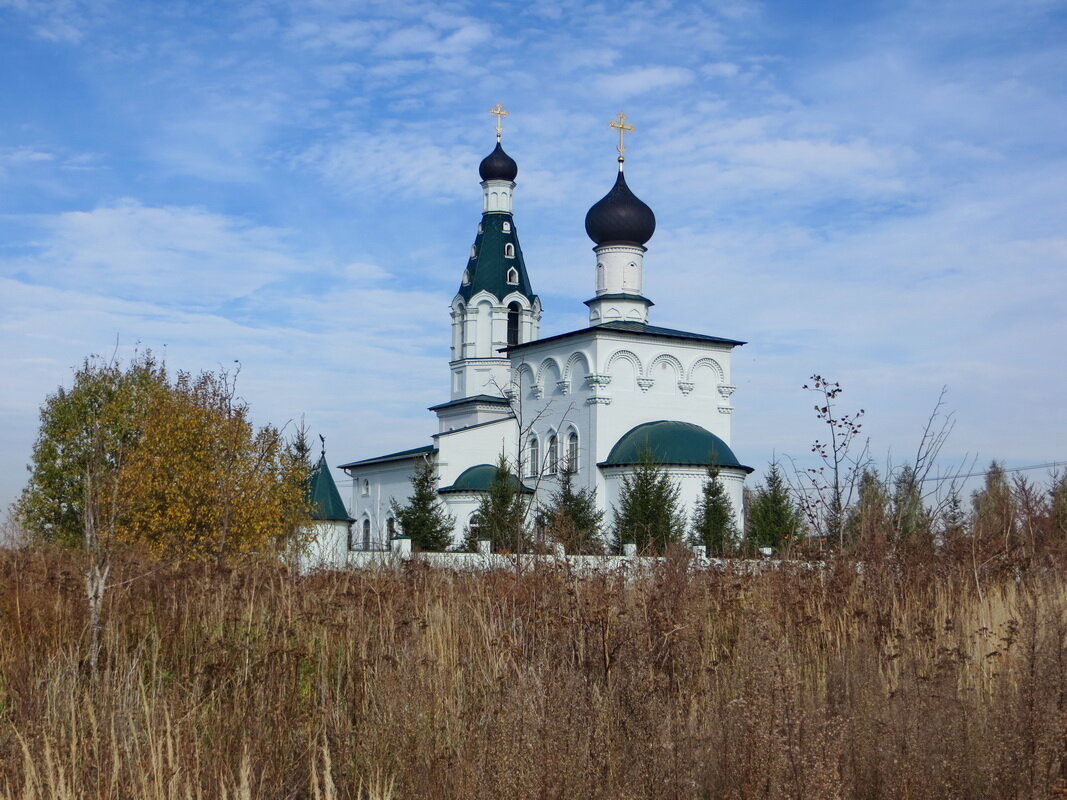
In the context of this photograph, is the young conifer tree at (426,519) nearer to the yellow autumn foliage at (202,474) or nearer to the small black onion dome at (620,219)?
the yellow autumn foliage at (202,474)

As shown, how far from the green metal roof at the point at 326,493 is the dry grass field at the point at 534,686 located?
29457 millimetres

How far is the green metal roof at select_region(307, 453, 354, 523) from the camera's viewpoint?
3688 cm

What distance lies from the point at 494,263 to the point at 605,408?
11.1m

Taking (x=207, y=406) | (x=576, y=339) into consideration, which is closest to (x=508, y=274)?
(x=576, y=339)

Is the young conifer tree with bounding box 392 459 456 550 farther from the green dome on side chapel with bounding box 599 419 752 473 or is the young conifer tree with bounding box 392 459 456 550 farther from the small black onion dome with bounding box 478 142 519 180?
the small black onion dome with bounding box 478 142 519 180

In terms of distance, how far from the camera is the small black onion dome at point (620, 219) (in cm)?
3741

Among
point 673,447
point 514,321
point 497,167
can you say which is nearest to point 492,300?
point 514,321

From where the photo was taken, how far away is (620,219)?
37.3 m

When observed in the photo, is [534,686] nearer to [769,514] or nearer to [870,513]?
[870,513]

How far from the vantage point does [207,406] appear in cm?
2584

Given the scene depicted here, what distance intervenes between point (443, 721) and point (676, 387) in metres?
32.0

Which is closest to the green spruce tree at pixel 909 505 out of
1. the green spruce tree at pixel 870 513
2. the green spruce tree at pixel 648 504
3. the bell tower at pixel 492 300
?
the green spruce tree at pixel 870 513

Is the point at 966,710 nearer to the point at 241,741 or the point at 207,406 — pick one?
the point at 241,741

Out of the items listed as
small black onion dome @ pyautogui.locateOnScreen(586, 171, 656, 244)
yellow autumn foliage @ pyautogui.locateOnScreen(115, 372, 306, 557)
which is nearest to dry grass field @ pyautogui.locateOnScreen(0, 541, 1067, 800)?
yellow autumn foliage @ pyautogui.locateOnScreen(115, 372, 306, 557)
